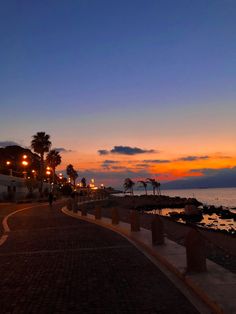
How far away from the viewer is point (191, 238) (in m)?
9.65


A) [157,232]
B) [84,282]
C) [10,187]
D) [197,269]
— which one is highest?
[10,187]

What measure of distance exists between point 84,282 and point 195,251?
2.33 metres

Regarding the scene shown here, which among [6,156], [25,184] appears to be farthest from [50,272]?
[6,156]

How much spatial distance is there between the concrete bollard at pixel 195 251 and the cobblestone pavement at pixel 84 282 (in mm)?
618

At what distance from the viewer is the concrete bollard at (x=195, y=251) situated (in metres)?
9.59

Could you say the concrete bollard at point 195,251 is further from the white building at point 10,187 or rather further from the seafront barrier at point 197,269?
the white building at point 10,187

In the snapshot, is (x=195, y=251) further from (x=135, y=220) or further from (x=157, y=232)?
(x=135, y=220)

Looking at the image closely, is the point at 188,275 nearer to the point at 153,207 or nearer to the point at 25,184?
the point at 25,184

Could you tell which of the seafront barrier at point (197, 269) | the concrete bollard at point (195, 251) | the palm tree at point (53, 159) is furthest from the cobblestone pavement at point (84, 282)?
the palm tree at point (53, 159)

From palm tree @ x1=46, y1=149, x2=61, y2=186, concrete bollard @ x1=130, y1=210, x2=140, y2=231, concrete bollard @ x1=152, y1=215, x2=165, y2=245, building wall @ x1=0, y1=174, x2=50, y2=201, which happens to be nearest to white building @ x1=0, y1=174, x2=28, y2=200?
building wall @ x1=0, y1=174, x2=50, y2=201

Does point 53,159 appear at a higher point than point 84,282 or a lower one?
higher

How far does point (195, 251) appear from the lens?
969cm

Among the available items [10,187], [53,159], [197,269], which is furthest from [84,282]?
[53,159]

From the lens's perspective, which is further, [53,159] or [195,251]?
[53,159]
